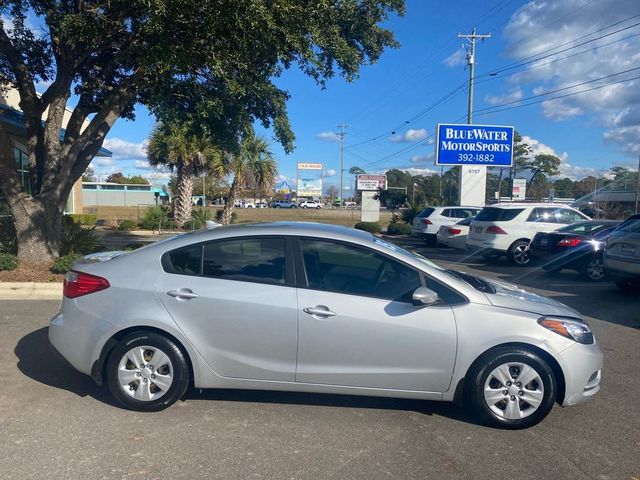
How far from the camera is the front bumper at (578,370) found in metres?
4.27

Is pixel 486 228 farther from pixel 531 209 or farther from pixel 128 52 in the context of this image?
pixel 128 52

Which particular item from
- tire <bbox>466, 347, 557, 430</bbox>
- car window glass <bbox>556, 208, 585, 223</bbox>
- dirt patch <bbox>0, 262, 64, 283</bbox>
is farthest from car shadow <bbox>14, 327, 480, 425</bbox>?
car window glass <bbox>556, 208, 585, 223</bbox>

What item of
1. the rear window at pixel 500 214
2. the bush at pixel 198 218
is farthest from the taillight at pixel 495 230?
the bush at pixel 198 218

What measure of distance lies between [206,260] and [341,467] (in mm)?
1984

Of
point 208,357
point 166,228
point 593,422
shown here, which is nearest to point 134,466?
point 208,357

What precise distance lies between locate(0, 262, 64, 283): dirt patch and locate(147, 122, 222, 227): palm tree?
47.7 ft

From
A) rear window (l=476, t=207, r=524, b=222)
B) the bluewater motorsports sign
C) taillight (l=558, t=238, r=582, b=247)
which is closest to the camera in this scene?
taillight (l=558, t=238, r=582, b=247)

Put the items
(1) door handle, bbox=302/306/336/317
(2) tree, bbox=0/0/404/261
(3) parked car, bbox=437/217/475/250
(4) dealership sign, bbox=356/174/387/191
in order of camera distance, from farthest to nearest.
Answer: (4) dealership sign, bbox=356/174/387/191 → (3) parked car, bbox=437/217/475/250 → (2) tree, bbox=0/0/404/261 → (1) door handle, bbox=302/306/336/317

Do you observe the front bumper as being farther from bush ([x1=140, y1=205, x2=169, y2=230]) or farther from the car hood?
bush ([x1=140, y1=205, x2=169, y2=230])

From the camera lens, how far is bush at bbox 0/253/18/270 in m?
9.92

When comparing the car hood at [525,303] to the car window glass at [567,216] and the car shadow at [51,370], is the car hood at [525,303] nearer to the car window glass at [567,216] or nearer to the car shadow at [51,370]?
the car shadow at [51,370]

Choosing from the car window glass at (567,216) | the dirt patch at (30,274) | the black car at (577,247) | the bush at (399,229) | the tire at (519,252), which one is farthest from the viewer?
the bush at (399,229)

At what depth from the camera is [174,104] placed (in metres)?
12.3

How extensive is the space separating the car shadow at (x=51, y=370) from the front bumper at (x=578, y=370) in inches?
146
